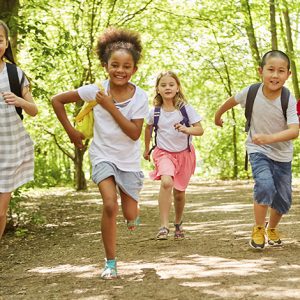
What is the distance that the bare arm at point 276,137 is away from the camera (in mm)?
5773

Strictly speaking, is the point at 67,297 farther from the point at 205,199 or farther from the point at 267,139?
the point at 205,199

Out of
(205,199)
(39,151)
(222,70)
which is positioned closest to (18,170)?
(205,199)

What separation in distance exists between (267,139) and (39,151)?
51.6 feet

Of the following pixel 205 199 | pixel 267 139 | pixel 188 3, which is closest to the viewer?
pixel 267 139

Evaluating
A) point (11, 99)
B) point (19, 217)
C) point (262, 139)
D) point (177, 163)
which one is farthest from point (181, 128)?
point (19, 217)

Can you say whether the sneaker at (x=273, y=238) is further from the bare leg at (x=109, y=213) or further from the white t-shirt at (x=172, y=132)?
the bare leg at (x=109, y=213)

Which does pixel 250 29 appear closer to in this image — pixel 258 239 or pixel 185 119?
pixel 185 119

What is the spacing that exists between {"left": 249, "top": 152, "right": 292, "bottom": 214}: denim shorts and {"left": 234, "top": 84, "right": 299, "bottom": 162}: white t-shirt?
2.7 inches

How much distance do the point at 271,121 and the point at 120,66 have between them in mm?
1719

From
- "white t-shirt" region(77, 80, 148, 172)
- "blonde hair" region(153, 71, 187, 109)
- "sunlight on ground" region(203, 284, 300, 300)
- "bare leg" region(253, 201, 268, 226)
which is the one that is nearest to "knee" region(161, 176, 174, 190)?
"blonde hair" region(153, 71, 187, 109)

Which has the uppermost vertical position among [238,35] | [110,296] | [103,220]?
[238,35]

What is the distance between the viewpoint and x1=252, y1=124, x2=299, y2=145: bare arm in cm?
577

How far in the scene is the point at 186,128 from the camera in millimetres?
7230

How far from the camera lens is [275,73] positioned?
6137mm
